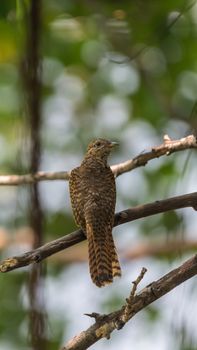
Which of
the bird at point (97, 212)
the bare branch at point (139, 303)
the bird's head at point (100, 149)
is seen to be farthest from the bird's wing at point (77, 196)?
the bare branch at point (139, 303)

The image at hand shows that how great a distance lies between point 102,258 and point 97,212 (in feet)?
0.97

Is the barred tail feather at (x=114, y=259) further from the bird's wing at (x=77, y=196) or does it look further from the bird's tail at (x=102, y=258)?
the bird's wing at (x=77, y=196)

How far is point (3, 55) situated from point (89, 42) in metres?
1.41

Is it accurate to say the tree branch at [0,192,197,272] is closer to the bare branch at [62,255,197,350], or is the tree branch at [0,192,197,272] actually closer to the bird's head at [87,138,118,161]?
the bare branch at [62,255,197,350]

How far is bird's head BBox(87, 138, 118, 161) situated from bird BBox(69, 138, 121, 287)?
32 centimetres

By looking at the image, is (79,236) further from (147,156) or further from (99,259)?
(147,156)

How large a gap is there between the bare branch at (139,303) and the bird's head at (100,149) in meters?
2.08

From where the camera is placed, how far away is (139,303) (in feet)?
8.99

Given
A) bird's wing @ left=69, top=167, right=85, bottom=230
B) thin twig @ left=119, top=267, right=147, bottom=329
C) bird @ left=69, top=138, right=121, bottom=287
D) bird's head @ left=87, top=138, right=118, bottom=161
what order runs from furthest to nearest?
bird's head @ left=87, top=138, right=118, bottom=161, bird's wing @ left=69, top=167, right=85, bottom=230, bird @ left=69, top=138, right=121, bottom=287, thin twig @ left=119, top=267, right=147, bottom=329

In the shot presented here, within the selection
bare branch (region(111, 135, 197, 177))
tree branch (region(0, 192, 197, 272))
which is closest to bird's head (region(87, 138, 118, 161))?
bare branch (region(111, 135, 197, 177))

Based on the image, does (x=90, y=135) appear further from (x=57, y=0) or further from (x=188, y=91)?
(x=57, y=0)

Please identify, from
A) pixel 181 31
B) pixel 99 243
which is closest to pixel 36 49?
pixel 99 243

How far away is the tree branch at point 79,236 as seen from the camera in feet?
9.10

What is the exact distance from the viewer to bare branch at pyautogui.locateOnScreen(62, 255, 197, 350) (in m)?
2.74
